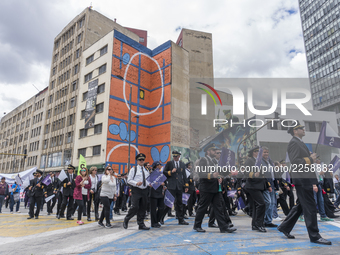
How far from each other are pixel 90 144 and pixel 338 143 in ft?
111

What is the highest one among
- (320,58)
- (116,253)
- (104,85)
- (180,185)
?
(320,58)

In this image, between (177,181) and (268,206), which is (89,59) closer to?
(177,181)

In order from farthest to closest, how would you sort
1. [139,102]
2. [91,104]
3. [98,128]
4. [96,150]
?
[139,102] < [91,104] < [98,128] < [96,150]

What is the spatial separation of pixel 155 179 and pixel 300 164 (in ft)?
12.2

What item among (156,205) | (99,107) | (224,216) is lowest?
(224,216)

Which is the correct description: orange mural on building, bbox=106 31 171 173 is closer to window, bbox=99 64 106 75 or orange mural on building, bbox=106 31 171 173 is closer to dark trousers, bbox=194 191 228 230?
window, bbox=99 64 106 75

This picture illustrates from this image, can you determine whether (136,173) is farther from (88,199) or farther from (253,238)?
(88,199)

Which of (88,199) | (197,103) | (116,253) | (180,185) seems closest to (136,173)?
(180,185)

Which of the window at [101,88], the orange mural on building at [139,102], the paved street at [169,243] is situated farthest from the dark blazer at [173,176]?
the window at [101,88]

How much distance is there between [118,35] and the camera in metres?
39.2

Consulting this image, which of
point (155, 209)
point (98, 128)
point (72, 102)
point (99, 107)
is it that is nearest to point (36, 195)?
point (155, 209)

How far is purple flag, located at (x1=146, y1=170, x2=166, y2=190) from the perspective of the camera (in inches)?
281

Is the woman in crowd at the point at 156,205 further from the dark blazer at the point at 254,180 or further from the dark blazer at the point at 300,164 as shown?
the dark blazer at the point at 300,164

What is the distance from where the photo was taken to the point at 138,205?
6879mm
